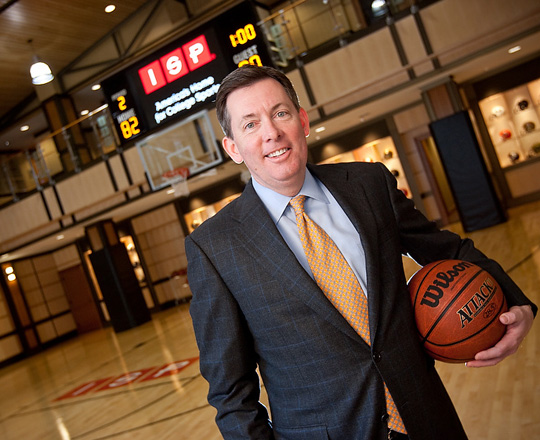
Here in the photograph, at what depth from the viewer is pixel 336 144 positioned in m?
12.1

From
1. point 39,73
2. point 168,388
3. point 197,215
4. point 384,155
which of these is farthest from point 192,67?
point 197,215

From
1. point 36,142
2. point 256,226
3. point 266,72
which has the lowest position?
point 256,226

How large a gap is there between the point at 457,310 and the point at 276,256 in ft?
1.91

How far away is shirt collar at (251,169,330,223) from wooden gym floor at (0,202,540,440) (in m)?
1.88

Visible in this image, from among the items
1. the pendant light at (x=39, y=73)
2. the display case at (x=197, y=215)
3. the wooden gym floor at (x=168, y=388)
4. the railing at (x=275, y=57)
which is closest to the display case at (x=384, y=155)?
the wooden gym floor at (x=168, y=388)

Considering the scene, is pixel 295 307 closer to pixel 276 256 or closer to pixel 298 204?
pixel 276 256

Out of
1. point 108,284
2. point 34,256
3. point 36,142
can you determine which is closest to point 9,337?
point 34,256

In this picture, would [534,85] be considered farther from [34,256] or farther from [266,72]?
[34,256]

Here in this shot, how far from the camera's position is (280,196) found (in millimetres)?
1367

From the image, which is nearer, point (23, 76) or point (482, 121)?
point (482, 121)

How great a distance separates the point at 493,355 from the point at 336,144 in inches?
437

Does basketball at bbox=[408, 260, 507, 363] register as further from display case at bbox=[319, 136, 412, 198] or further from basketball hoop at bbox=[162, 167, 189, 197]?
display case at bbox=[319, 136, 412, 198]

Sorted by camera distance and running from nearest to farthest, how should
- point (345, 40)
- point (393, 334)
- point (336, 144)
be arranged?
point (393, 334) → point (345, 40) → point (336, 144)

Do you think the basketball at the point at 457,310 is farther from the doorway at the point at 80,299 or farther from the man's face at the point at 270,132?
the doorway at the point at 80,299
